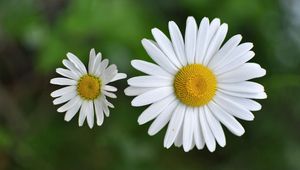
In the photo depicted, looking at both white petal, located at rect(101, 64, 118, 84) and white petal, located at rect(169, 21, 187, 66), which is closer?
white petal, located at rect(101, 64, 118, 84)

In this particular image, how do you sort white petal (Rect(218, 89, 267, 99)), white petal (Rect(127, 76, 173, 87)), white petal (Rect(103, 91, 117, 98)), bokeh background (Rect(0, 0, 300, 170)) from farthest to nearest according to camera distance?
bokeh background (Rect(0, 0, 300, 170)) → white petal (Rect(218, 89, 267, 99)) → white petal (Rect(127, 76, 173, 87)) → white petal (Rect(103, 91, 117, 98))

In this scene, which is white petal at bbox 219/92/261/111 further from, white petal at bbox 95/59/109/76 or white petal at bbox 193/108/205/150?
white petal at bbox 95/59/109/76

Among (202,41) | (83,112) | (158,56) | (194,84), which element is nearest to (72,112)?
(83,112)

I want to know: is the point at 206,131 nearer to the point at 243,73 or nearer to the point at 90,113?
the point at 243,73

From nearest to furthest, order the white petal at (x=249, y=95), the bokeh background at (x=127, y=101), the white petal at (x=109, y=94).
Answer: the white petal at (x=109, y=94)
the white petal at (x=249, y=95)
the bokeh background at (x=127, y=101)

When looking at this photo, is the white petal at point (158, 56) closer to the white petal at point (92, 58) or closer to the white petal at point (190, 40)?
the white petal at point (190, 40)

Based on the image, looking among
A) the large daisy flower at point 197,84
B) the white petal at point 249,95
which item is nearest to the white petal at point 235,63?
the large daisy flower at point 197,84

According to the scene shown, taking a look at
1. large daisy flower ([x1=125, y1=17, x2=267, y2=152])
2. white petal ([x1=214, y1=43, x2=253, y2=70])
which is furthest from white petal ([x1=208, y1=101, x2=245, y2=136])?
white petal ([x1=214, y1=43, x2=253, y2=70])

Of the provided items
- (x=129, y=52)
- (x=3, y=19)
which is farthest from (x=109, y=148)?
(x=3, y=19)
